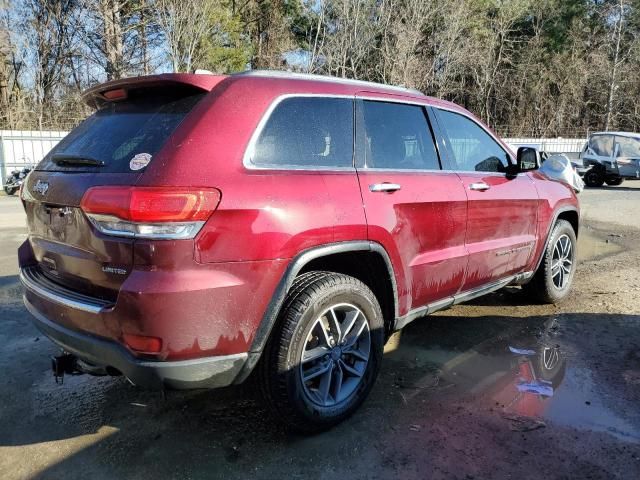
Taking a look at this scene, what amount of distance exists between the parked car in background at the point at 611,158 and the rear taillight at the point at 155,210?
18.9 meters

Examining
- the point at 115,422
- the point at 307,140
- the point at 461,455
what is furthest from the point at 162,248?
the point at 461,455

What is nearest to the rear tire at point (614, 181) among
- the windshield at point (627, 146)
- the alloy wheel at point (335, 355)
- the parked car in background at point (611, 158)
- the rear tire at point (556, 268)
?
the parked car in background at point (611, 158)

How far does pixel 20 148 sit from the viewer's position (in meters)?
18.8

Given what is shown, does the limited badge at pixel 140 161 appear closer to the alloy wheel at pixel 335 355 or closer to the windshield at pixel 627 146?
the alloy wheel at pixel 335 355

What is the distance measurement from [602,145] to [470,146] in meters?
16.9

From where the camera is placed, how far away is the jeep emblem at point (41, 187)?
9.36 feet

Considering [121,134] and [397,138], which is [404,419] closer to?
[397,138]

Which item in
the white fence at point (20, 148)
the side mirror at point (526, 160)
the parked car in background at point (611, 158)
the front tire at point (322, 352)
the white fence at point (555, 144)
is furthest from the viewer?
the white fence at point (555, 144)

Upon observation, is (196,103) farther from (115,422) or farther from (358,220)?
(115,422)

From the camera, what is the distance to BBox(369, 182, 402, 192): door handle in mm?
3141

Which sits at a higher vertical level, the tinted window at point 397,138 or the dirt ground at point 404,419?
the tinted window at point 397,138

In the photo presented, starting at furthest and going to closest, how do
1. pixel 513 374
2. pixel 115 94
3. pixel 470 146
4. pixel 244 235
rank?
pixel 470 146 < pixel 513 374 < pixel 115 94 < pixel 244 235

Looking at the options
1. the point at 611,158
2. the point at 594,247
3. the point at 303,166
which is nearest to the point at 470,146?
the point at 303,166

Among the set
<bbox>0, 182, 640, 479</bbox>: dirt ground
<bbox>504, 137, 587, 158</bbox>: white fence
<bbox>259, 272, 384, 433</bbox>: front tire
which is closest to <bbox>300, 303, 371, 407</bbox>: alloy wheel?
<bbox>259, 272, 384, 433</bbox>: front tire
